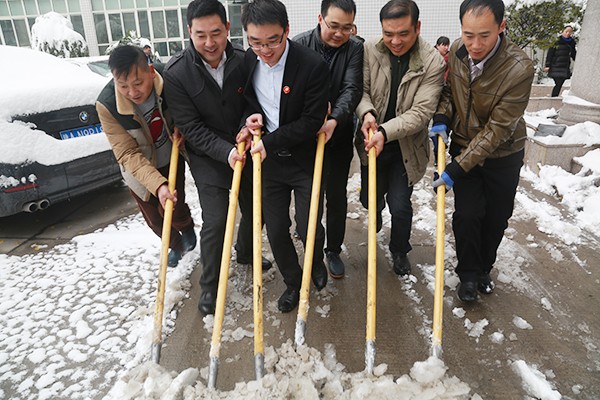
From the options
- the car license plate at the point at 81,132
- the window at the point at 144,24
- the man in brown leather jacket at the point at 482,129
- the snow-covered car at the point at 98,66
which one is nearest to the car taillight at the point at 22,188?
the car license plate at the point at 81,132

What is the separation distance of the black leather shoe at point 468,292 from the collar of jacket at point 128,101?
2354 mm

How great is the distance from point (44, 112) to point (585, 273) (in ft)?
15.0

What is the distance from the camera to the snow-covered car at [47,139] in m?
3.43

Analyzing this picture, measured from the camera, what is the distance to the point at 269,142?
2.37 metres

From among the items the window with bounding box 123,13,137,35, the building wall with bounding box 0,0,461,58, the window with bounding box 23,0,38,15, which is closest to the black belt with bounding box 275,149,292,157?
the building wall with bounding box 0,0,461,58

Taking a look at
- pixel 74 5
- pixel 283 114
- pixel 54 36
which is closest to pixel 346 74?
pixel 283 114

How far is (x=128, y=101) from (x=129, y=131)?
220 mm

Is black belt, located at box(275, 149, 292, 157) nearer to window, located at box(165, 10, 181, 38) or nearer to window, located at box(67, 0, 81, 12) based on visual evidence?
window, located at box(165, 10, 181, 38)

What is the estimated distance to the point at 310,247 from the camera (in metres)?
2.35

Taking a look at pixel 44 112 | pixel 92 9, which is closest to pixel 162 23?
pixel 92 9

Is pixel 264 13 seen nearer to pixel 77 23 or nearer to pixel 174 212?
pixel 174 212

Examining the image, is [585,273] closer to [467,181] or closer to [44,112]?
[467,181]

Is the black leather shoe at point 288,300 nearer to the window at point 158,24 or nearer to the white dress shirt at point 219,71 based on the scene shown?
the white dress shirt at point 219,71

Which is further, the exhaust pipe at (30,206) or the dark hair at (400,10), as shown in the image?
the exhaust pipe at (30,206)
